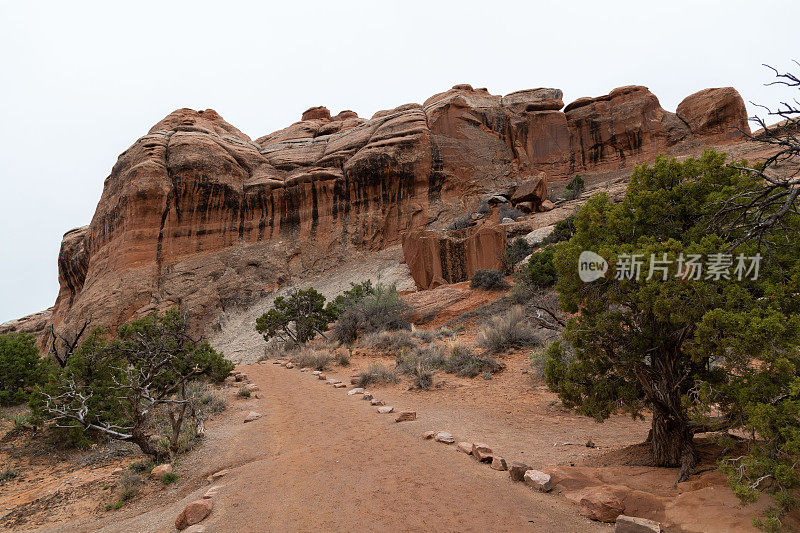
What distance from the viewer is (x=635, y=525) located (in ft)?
11.8

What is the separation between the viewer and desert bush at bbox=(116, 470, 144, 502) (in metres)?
6.21

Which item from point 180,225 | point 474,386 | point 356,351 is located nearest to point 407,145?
point 180,225

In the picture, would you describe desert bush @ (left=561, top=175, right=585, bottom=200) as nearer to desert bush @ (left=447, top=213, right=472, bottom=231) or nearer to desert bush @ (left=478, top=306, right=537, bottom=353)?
desert bush @ (left=447, top=213, right=472, bottom=231)

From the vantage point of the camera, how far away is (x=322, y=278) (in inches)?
1531

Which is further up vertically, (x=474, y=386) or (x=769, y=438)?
(x=769, y=438)

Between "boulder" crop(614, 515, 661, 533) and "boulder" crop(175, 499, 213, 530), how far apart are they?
4.53 meters

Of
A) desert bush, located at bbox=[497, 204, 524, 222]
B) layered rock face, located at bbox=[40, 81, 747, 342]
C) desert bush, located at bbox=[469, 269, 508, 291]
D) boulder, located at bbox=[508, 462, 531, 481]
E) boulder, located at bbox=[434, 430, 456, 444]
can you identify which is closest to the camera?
boulder, located at bbox=[508, 462, 531, 481]

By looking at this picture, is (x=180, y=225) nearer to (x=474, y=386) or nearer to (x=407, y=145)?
(x=407, y=145)

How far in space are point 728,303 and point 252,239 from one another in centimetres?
4248

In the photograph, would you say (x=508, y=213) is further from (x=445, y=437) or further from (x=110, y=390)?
(x=110, y=390)

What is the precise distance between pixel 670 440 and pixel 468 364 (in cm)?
709

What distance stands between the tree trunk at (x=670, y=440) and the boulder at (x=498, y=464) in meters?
1.85

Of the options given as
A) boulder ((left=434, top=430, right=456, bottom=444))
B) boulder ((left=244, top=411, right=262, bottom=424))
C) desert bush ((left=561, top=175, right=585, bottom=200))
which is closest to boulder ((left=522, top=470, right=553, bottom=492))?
boulder ((left=434, top=430, right=456, bottom=444))

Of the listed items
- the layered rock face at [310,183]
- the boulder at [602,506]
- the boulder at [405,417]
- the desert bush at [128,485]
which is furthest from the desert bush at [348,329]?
the layered rock face at [310,183]
